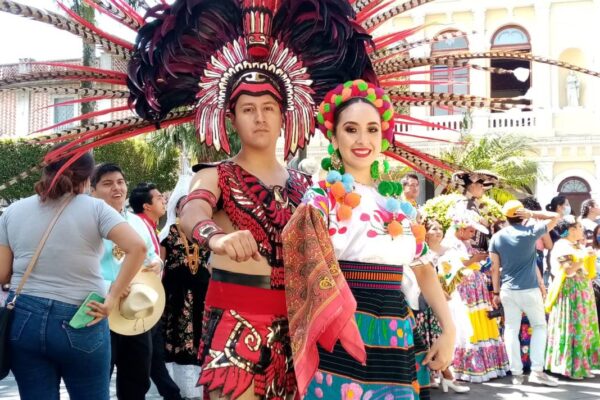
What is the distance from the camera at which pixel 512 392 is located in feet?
24.9

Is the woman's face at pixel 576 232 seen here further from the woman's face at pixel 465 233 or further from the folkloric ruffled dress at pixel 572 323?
the woman's face at pixel 465 233

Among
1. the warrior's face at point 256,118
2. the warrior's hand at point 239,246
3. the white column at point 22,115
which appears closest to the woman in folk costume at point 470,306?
the warrior's face at point 256,118

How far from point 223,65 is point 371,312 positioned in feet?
3.75

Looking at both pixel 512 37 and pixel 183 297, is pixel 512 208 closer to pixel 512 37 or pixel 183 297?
pixel 183 297

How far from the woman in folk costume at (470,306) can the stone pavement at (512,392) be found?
0.22 meters

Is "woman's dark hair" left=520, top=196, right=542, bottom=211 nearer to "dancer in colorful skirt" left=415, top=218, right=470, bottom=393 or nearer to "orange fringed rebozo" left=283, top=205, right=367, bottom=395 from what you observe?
"dancer in colorful skirt" left=415, top=218, right=470, bottom=393

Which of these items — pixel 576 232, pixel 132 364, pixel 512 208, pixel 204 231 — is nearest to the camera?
pixel 204 231

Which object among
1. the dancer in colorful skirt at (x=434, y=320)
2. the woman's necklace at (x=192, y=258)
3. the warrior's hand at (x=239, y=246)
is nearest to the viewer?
the warrior's hand at (x=239, y=246)

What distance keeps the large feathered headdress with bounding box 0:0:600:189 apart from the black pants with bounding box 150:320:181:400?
3361 mm

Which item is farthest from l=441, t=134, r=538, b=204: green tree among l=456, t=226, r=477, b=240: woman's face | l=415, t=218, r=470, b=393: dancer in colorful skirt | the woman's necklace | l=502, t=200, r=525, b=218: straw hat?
the woman's necklace

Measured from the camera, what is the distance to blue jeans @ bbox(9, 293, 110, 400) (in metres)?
3.69

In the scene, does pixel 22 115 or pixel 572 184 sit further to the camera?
pixel 22 115

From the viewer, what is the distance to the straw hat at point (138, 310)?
4.64 metres

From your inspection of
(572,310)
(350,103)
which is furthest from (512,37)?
(350,103)
